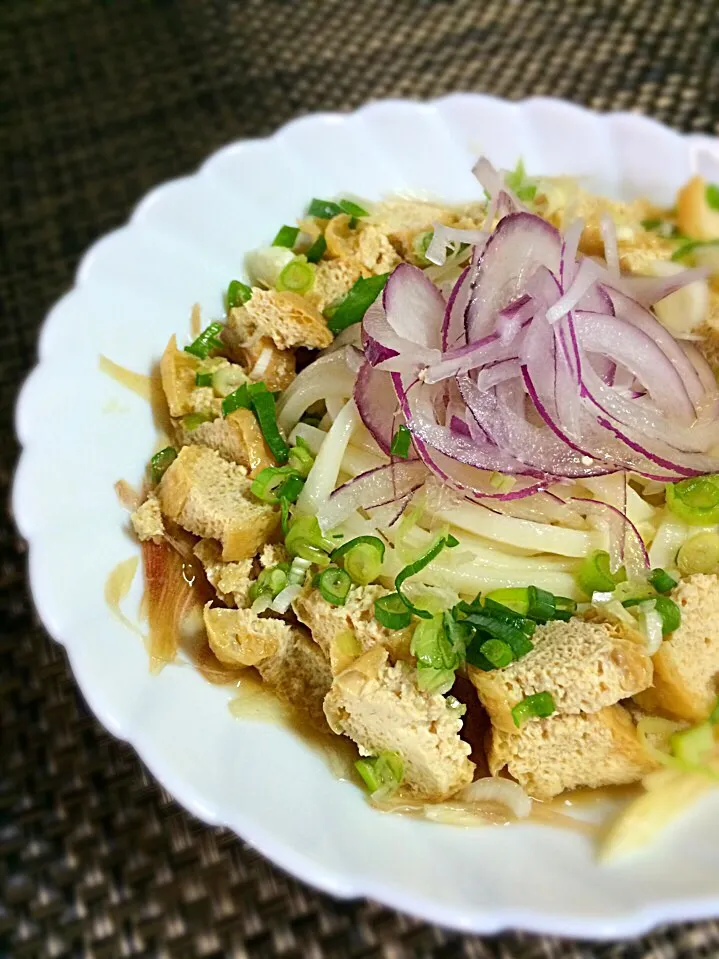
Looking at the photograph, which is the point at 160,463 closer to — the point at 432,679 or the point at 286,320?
the point at 286,320

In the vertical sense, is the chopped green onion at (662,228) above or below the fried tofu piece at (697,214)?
below

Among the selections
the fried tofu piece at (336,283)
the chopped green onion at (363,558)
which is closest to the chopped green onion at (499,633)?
the chopped green onion at (363,558)

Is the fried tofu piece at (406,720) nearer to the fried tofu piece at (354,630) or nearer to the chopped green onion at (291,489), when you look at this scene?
the fried tofu piece at (354,630)

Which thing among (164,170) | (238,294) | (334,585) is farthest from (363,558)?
(164,170)

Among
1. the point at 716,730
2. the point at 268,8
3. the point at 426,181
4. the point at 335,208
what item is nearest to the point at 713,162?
the point at 426,181

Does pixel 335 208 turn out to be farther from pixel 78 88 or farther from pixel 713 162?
pixel 78 88
